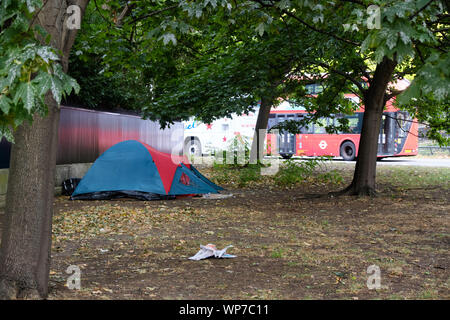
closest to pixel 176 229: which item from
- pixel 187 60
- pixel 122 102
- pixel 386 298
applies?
pixel 386 298

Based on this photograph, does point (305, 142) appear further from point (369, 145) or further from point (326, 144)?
point (369, 145)

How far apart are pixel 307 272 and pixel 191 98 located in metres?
5.95

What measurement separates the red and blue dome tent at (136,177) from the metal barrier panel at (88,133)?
1142 mm

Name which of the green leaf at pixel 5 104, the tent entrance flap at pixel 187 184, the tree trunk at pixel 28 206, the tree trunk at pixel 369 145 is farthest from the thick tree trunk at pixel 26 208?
the tree trunk at pixel 369 145

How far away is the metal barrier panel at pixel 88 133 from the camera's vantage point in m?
12.7

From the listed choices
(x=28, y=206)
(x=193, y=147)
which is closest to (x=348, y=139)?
(x=193, y=147)

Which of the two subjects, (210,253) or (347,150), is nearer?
(210,253)

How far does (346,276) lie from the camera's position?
5484 mm

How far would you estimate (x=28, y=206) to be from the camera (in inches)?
169

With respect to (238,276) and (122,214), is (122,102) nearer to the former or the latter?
(122,214)

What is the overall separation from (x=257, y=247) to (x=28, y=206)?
3.47 m

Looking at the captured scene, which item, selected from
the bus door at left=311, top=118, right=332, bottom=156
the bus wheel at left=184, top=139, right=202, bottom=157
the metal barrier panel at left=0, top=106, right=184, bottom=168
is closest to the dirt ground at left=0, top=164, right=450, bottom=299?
the metal barrier panel at left=0, top=106, right=184, bottom=168

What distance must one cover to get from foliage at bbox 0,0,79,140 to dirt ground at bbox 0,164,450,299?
209 cm

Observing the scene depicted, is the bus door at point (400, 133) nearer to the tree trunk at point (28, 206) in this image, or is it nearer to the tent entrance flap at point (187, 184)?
the tent entrance flap at point (187, 184)
